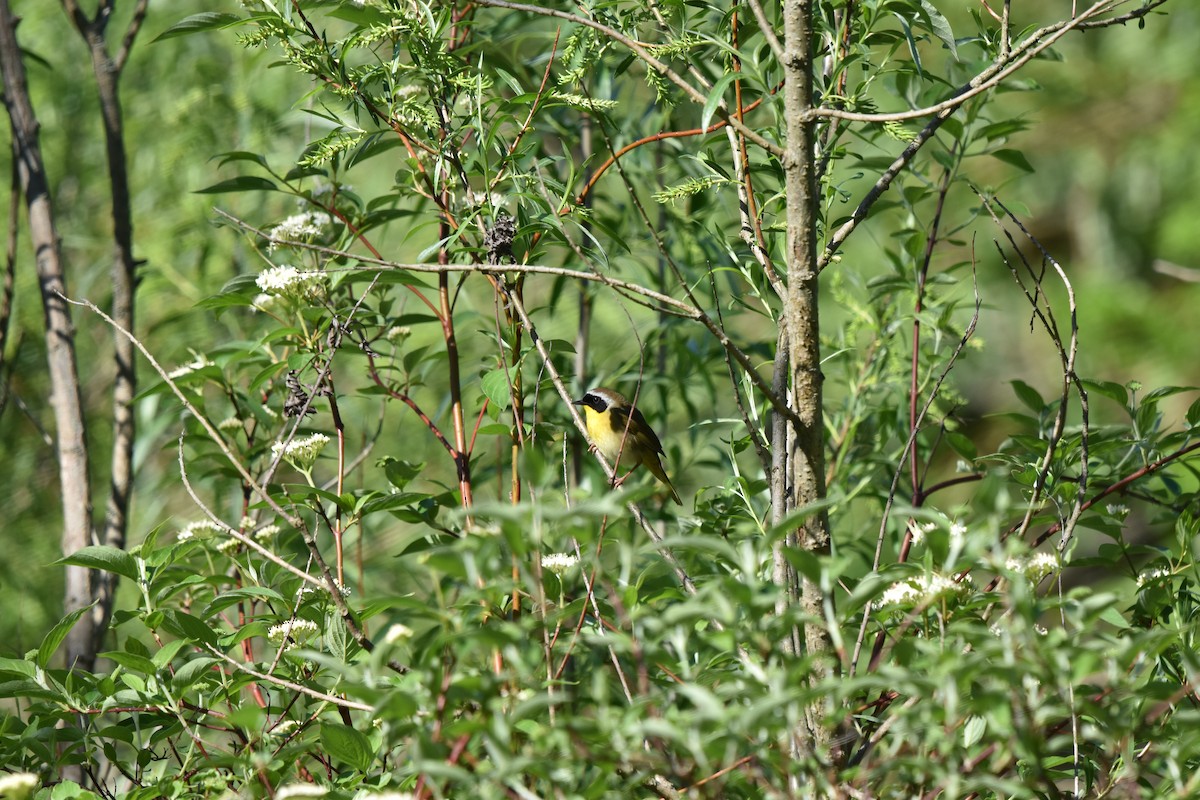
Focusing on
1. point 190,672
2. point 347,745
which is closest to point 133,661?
point 190,672

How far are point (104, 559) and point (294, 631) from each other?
0.28m

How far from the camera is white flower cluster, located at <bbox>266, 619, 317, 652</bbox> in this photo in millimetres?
1575

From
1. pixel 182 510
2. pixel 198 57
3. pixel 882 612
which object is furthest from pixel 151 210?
pixel 882 612

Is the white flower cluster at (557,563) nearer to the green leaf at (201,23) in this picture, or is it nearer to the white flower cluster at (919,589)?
the white flower cluster at (919,589)

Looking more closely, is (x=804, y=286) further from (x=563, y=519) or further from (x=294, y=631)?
(x=294, y=631)

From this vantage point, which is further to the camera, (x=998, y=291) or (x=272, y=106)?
(x=998, y=291)

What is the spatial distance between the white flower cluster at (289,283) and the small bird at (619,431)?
0.97m

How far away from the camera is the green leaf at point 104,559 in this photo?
156cm

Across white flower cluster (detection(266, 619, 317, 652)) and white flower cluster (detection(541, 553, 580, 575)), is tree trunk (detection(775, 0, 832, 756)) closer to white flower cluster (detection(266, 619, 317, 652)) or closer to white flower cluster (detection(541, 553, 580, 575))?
white flower cluster (detection(541, 553, 580, 575))

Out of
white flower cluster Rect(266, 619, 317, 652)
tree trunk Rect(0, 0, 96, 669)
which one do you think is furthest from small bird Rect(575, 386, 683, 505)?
white flower cluster Rect(266, 619, 317, 652)

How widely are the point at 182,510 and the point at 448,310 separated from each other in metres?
3.51

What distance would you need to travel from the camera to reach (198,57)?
4.07 meters

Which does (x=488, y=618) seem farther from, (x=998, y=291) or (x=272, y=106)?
(x=998, y=291)

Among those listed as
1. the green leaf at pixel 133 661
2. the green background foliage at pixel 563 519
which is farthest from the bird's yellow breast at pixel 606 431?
the green leaf at pixel 133 661
